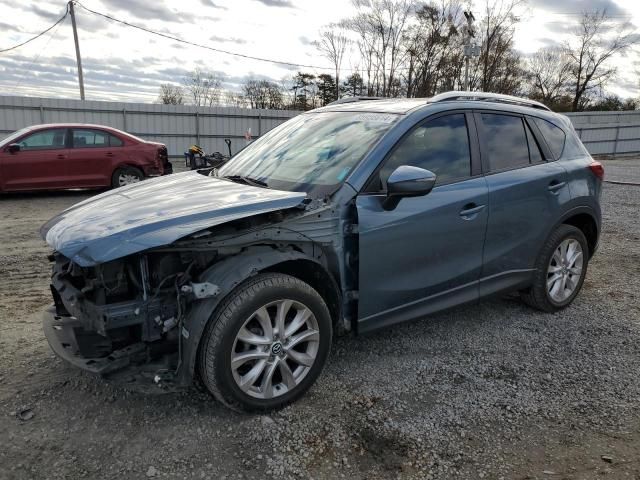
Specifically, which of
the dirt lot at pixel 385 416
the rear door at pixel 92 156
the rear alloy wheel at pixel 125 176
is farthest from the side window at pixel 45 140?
the dirt lot at pixel 385 416

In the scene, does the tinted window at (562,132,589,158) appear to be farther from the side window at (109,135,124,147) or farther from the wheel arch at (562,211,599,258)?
the side window at (109,135,124,147)

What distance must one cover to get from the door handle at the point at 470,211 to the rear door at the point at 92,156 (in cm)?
882

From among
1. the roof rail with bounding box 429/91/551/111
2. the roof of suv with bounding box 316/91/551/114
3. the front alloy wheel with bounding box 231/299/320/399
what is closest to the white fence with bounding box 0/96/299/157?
the roof of suv with bounding box 316/91/551/114

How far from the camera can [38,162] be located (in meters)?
9.66

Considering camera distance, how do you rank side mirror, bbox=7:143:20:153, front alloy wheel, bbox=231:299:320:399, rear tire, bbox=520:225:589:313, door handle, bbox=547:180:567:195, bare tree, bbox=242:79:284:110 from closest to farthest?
front alloy wheel, bbox=231:299:320:399 < door handle, bbox=547:180:567:195 < rear tire, bbox=520:225:589:313 < side mirror, bbox=7:143:20:153 < bare tree, bbox=242:79:284:110

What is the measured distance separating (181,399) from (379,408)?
46.3 inches

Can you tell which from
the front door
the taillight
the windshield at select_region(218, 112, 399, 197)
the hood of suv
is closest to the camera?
the hood of suv

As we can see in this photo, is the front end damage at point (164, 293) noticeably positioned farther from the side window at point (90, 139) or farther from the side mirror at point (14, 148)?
the side window at point (90, 139)

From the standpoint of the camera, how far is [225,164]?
410cm

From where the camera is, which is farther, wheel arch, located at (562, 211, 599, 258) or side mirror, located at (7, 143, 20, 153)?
side mirror, located at (7, 143, 20, 153)

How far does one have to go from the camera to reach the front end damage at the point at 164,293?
8.27ft

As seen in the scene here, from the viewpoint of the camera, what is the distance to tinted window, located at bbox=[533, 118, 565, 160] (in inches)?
165

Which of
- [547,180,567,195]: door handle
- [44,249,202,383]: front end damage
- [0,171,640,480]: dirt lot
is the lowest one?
[0,171,640,480]: dirt lot

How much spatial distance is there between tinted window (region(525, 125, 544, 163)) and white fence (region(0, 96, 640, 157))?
17161mm
